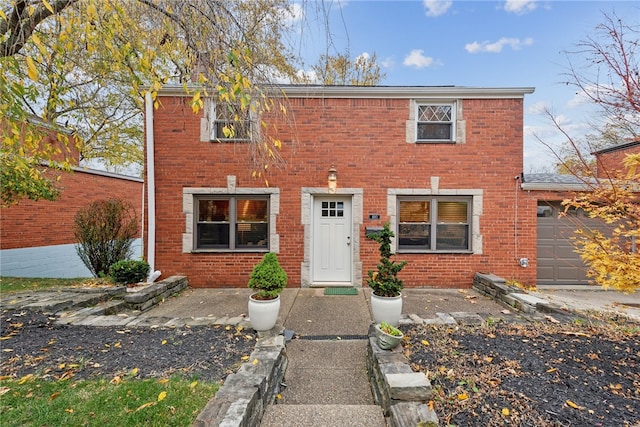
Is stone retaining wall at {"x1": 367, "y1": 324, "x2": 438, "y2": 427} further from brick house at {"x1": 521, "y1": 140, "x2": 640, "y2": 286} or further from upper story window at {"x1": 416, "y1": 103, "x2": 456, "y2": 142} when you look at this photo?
brick house at {"x1": 521, "y1": 140, "x2": 640, "y2": 286}

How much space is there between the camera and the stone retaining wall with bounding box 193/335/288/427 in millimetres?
1996

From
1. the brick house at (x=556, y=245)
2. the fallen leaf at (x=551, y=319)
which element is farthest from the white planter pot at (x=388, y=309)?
the brick house at (x=556, y=245)

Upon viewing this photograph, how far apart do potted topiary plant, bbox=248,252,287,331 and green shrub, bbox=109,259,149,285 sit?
3.40 m

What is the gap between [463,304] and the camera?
17.5 ft

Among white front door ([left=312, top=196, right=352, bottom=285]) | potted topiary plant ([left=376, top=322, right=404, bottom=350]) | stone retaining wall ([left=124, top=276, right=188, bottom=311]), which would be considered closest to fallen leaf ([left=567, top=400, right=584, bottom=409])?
potted topiary plant ([left=376, top=322, right=404, bottom=350])

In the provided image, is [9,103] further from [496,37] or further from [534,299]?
[496,37]

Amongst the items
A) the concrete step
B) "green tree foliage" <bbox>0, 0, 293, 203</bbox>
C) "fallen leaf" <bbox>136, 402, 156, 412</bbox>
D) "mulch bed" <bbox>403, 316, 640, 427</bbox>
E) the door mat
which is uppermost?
"green tree foliage" <bbox>0, 0, 293, 203</bbox>

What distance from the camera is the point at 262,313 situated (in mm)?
3648

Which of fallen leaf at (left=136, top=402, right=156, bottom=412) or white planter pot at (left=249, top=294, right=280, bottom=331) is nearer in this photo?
fallen leaf at (left=136, top=402, right=156, bottom=412)

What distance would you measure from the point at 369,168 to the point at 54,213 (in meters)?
10.4

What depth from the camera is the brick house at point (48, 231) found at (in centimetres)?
804

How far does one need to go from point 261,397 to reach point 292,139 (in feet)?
17.2

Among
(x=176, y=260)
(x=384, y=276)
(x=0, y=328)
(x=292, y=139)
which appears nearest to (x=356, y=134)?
(x=292, y=139)

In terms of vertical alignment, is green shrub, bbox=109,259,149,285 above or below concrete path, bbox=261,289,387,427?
above
